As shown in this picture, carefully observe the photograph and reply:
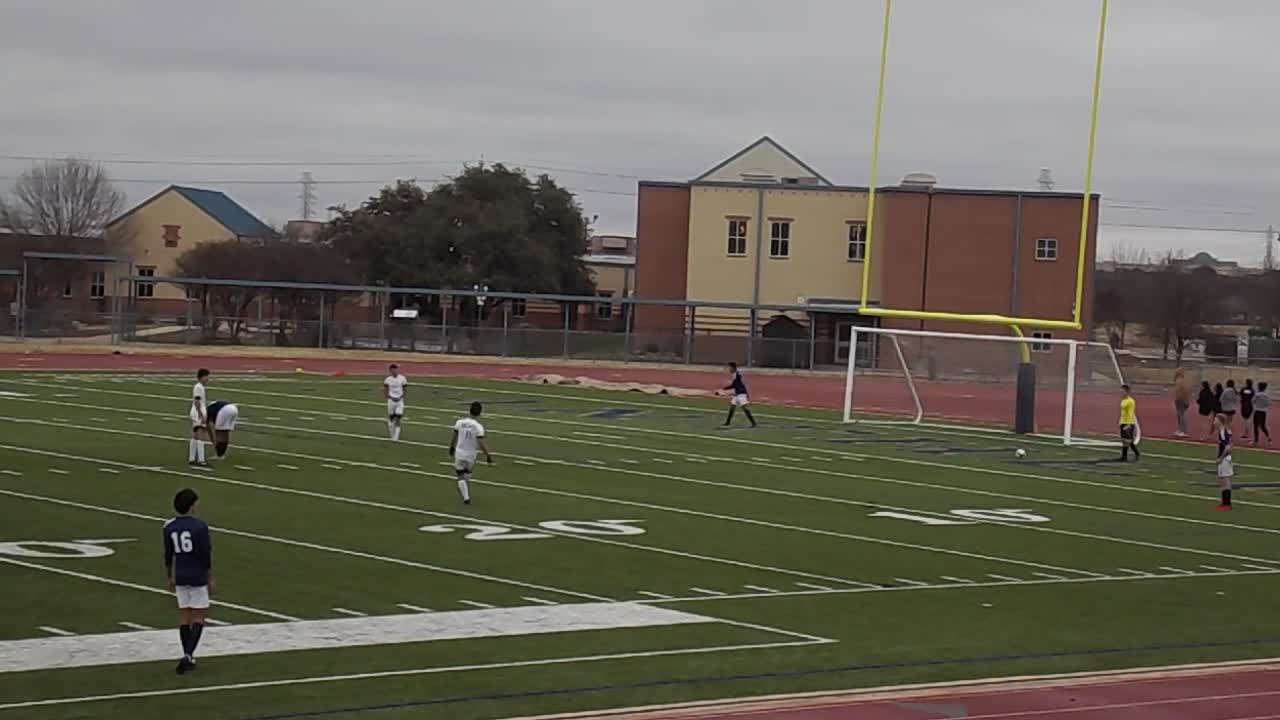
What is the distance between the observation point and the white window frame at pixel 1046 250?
230 feet

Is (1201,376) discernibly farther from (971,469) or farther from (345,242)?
(345,242)

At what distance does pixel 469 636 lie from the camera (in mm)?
14555

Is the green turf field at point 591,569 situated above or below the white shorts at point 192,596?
below

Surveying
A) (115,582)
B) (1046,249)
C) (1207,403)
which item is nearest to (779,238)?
(1046,249)

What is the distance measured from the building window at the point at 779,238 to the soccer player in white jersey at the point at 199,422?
48.8 m

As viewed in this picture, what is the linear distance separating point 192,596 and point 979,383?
34.0 m

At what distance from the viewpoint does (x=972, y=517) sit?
2394 cm

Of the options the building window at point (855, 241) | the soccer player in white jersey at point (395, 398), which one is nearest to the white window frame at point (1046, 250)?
the building window at point (855, 241)

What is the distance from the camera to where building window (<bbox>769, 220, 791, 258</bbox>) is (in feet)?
241

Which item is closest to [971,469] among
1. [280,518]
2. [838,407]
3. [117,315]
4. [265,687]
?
[280,518]

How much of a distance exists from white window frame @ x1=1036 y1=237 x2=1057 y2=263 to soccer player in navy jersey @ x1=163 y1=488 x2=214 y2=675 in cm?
6044

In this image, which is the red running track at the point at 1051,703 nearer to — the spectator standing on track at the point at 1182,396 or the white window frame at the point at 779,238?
the spectator standing on track at the point at 1182,396

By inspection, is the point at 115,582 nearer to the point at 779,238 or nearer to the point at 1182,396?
the point at 1182,396

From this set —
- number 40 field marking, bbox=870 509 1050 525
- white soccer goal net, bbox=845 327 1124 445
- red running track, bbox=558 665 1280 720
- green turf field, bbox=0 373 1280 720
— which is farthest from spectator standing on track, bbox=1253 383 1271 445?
red running track, bbox=558 665 1280 720
